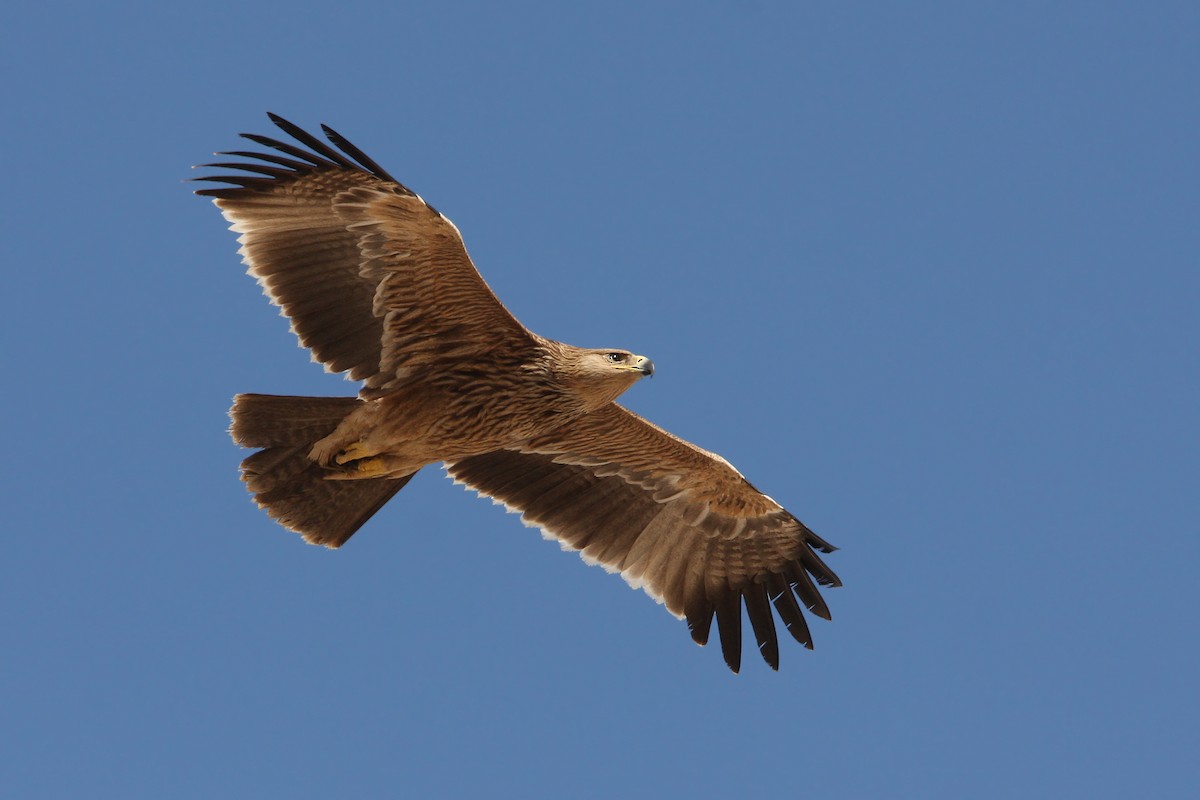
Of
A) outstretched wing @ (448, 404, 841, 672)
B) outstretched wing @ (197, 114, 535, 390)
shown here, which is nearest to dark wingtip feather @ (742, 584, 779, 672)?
outstretched wing @ (448, 404, 841, 672)

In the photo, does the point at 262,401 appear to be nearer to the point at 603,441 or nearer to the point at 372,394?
the point at 372,394

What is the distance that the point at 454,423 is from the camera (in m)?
11.8

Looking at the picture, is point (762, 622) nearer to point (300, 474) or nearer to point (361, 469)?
point (361, 469)

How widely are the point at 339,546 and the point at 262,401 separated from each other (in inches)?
57.5

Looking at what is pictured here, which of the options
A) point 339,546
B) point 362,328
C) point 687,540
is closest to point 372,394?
point 362,328

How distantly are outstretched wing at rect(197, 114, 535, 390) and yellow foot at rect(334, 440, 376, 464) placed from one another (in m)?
0.46

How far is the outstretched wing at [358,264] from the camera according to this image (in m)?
10.9

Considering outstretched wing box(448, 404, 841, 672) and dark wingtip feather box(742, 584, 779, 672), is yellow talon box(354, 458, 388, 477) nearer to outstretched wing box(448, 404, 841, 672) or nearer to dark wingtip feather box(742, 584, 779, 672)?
outstretched wing box(448, 404, 841, 672)

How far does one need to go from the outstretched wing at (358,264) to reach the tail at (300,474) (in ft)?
1.48

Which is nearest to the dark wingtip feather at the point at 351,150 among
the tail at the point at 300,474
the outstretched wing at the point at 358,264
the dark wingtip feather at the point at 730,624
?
the outstretched wing at the point at 358,264

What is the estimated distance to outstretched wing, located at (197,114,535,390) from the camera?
10930mm

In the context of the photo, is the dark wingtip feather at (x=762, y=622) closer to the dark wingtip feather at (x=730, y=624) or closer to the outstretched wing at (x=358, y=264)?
the dark wingtip feather at (x=730, y=624)

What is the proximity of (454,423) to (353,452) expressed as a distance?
2.69 feet

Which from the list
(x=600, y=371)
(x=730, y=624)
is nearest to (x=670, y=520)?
(x=730, y=624)
